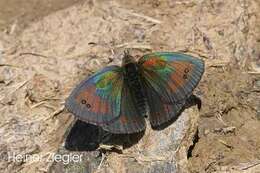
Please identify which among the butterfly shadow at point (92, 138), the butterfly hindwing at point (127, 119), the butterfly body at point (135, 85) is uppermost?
the butterfly body at point (135, 85)

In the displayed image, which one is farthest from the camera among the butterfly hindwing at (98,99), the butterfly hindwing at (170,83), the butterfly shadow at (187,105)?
the butterfly shadow at (187,105)

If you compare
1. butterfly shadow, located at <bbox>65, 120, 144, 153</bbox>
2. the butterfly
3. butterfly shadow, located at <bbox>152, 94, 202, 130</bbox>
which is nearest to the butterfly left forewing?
the butterfly

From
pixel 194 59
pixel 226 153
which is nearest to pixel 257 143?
pixel 226 153

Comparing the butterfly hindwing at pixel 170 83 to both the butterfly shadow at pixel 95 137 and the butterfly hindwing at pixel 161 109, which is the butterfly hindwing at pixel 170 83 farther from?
the butterfly shadow at pixel 95 137

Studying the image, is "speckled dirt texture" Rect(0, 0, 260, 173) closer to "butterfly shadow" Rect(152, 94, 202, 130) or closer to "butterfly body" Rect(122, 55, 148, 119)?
"butterfly shadow" Rect(152, 94, 202, 130)

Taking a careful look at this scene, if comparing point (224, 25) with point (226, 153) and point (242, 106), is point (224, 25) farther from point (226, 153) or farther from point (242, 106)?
point (226, 153)

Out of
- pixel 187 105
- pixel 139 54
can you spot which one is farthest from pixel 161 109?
pixel 139 54

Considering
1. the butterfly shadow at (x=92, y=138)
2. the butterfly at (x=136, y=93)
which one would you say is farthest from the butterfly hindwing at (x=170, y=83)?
the butterfly shadow at (x=92, y=138)
